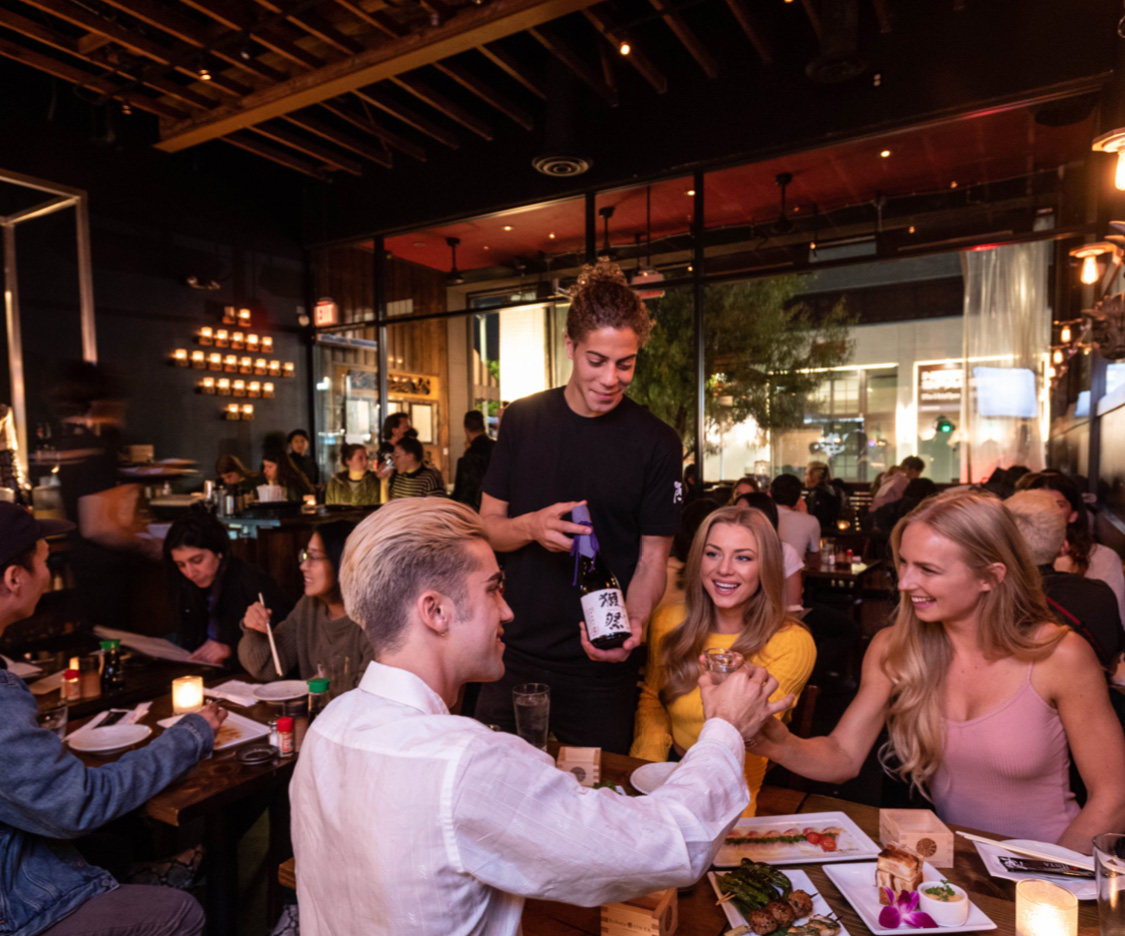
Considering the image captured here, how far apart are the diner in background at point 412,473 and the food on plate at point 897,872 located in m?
5.48

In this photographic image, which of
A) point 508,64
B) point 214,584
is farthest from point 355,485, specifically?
point 508,64

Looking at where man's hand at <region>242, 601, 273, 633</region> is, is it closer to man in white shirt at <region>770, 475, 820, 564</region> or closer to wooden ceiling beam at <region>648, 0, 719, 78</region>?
man in white shirt at <region>770, 475, 820, 564</region>

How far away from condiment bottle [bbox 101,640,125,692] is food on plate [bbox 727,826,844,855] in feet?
7.60

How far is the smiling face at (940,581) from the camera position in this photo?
72.6 inches

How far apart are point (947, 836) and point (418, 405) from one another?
8750mm

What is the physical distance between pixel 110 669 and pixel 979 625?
114 inches

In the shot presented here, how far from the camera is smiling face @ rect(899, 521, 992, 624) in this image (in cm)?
184

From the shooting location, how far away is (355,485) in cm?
720

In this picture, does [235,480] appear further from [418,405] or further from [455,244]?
[455,244]

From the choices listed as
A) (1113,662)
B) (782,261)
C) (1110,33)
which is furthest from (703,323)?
(1113,662)

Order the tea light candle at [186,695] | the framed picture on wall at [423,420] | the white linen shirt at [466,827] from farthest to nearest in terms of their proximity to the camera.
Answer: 1. the framed picture on wall at [423,420]
2. the tea light candle at [186,695]
3. the white linen shirt at [466,827]

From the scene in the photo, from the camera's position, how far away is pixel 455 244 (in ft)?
27.5

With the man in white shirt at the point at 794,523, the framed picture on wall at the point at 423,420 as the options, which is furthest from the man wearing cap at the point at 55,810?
the framed picture on wall at the point at 423,420

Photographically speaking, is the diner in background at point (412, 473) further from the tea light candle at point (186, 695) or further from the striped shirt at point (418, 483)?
the tea light candle at point (186, 695)
